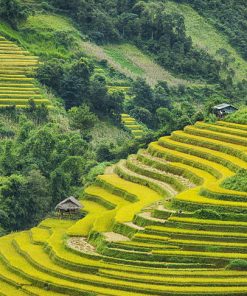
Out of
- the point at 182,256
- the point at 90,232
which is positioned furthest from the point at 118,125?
the point at 182,256

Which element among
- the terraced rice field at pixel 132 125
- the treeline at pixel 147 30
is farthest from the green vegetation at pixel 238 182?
the treeline at pixel 147 30

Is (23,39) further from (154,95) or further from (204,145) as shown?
(204,145)

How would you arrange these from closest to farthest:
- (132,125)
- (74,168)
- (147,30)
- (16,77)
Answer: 1. (74,168)
2. (16,77)
3. (132,125)
4. (147,30)

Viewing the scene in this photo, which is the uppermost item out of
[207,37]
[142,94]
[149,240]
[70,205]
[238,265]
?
[238,265]

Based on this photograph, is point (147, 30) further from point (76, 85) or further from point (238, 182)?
point (238, 182)

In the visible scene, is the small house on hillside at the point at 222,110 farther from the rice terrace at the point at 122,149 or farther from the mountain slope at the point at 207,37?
the mountain slope at the point at 207,37

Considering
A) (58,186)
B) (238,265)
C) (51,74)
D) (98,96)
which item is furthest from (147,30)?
(238,265)
